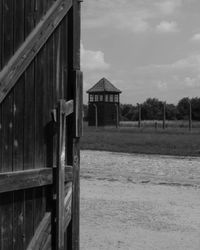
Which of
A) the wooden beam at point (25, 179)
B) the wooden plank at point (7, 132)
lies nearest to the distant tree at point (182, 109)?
the wooden beam at point (25, 179)

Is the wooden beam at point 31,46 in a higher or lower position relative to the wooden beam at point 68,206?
higher

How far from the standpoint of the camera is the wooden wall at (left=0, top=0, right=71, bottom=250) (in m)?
4.09

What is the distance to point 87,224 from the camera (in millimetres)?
7805

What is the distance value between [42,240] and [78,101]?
1295mm

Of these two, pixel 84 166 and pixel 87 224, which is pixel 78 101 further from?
pixel 84 166

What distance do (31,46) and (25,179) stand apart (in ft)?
3.54

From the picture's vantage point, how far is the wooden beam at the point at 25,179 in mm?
4035

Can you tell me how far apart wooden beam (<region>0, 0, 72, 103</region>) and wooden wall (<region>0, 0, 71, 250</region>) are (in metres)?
0.05

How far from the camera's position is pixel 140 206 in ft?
29.8

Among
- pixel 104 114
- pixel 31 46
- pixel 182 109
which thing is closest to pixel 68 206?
pixel 31 46

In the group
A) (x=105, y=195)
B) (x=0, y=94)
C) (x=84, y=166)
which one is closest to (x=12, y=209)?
(x=0, y=94)

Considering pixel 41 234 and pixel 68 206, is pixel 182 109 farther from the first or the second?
pixel 41 234

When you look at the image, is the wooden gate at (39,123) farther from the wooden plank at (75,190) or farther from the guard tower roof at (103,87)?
the guard tower roof at (103,87)

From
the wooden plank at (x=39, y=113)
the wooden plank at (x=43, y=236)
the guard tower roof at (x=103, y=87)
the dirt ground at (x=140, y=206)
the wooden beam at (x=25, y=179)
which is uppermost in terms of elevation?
the guard tower roof at (x=103, y=87)
